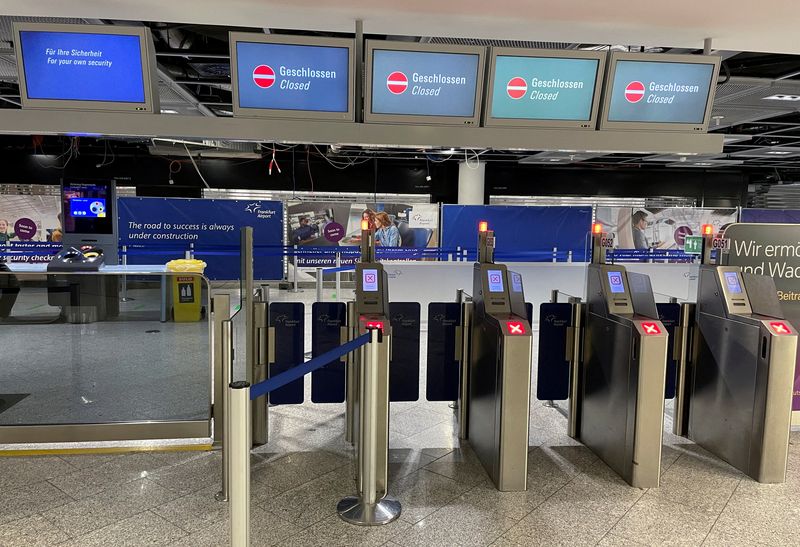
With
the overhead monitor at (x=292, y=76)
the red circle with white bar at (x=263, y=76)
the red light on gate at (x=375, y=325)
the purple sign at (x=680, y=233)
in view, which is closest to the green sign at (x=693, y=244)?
the red light on gate at (x=375, y=325)

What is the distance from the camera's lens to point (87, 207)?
6.08m

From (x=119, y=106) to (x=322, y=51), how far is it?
1.16m

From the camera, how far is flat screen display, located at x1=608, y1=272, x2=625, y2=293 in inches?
137

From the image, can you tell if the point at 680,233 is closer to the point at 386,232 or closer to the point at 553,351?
the point at 386,232

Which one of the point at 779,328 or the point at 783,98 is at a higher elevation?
the point at 783,98

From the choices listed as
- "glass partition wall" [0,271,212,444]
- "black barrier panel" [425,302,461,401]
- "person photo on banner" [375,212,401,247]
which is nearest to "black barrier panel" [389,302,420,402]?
"black barrier panel" [425,302,461,401]

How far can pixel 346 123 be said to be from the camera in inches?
125

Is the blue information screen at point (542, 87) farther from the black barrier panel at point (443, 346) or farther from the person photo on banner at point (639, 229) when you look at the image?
the person photo on banner at point (639, 229)

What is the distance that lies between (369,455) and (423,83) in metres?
2.06

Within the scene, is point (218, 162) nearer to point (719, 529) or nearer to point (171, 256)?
point (171, 256)

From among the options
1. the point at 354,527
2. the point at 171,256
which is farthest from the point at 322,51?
the point at 171,256

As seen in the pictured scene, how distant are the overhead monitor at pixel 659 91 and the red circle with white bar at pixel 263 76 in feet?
6.47

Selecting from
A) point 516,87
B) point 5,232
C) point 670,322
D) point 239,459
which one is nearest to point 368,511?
point 239,459

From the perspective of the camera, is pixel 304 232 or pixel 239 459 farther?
pixel 304 232
